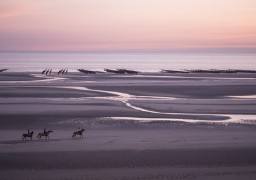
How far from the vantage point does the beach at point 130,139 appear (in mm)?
11484

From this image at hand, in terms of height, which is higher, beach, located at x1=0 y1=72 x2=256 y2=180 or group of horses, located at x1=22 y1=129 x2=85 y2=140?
group of horses, located at x1=22 y1=129 x2=85 y2=140

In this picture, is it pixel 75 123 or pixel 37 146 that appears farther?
pixel 75 123

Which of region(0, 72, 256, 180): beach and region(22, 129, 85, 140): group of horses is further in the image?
region(22, 129, 85, 140): group of horses

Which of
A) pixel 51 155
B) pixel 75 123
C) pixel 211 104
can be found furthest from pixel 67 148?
pixel 211 104

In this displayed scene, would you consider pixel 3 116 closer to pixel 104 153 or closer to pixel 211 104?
pixel 104 153

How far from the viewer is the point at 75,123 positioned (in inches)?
756

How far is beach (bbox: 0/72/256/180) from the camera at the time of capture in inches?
452

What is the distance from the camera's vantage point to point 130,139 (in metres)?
15.3

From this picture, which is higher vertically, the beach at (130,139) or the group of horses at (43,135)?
the group of horses at (43,135)

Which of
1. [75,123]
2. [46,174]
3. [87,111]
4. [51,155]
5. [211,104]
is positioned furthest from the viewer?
[211,104]

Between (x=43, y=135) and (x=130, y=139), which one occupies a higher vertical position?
(x=43, y=135)

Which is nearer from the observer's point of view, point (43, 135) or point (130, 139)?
point (43, 135)

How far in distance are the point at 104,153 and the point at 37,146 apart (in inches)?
101

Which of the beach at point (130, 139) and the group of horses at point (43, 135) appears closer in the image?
the beach at point (130, 139)
